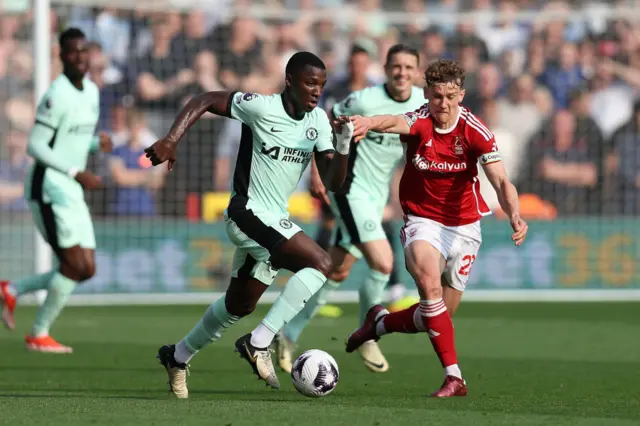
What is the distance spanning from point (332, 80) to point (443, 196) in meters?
9.23

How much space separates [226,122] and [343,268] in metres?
7.23

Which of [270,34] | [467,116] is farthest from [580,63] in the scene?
[467,116]

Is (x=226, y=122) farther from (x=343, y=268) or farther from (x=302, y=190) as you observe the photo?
(x=343, y=268)

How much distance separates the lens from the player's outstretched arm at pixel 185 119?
24.0 ft

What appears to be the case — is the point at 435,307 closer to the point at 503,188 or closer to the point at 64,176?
the point at 503,188

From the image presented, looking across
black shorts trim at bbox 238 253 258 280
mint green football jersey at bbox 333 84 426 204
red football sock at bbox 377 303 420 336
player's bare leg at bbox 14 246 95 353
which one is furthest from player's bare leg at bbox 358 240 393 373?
player's bare leg at bbox 14 246 95 353

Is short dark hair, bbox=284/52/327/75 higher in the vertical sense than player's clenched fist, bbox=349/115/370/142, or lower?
higher

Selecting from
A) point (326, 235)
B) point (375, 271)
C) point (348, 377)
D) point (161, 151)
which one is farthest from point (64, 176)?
point (161, 151)

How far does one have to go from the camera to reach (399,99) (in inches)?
417

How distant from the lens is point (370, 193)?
10.9 metres

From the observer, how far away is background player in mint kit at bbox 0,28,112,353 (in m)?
11.3

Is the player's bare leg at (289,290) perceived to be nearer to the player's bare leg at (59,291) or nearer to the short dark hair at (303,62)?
the short dark hair at (303,62)

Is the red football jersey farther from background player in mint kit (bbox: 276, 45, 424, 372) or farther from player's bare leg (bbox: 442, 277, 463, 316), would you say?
background player in mint kit (bbox: 276, 45, 424, 372)

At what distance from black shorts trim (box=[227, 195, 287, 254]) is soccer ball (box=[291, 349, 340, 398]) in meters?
0.70
